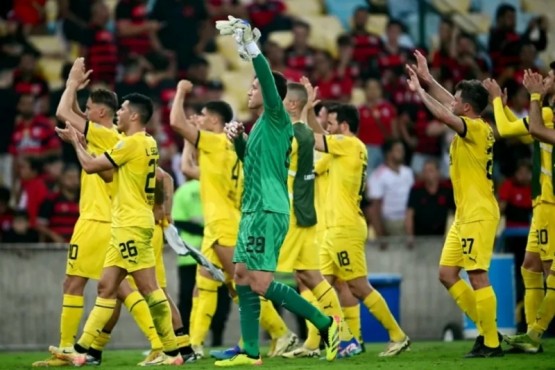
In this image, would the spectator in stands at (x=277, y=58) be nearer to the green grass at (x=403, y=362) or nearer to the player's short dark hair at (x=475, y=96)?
the green grass at (x=403, y=362)

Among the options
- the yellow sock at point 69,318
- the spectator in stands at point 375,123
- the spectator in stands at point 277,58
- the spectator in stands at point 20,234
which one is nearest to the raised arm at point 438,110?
the yellow sock at point 69,318

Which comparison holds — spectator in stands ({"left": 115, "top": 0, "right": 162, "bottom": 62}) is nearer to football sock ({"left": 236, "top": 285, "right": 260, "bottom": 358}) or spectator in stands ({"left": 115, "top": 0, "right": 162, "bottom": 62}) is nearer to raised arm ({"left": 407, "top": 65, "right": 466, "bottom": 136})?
raised arm ({"left": 407, "top": 65, "right": 466, "bottom": 136})

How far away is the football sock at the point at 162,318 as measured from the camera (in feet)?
43.4

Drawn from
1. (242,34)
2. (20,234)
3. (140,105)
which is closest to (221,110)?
(140,105)

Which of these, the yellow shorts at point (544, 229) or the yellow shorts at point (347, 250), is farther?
the yellow shorts at point (347, 250)

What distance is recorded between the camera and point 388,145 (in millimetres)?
21625

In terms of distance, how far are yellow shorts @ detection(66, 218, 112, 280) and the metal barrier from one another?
5.56 meters

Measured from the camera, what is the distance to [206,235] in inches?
604

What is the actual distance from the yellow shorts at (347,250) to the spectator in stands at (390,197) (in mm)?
6012

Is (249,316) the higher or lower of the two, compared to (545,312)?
higher

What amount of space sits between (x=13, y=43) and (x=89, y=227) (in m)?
9.94

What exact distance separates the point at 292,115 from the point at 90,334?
3.53 m

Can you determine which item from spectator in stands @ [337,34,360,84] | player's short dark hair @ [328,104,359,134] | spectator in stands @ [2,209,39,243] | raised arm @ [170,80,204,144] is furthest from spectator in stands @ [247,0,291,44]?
raised arm @ [170,80,204,144]

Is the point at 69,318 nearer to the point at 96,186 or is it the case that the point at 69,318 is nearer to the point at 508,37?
the point at 96,186
